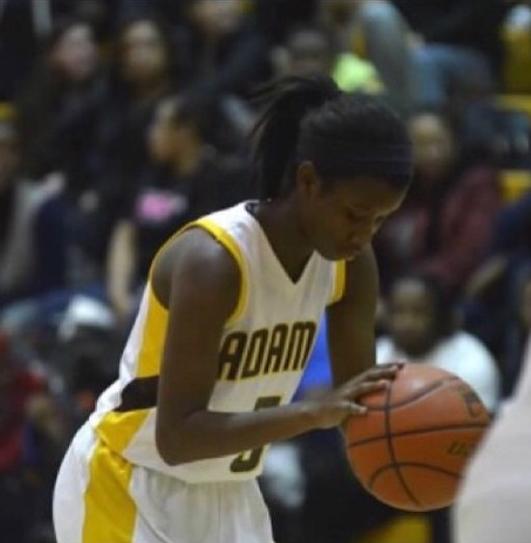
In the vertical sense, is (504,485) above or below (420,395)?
above

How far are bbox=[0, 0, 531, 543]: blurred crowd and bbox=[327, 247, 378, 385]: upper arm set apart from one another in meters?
1.61

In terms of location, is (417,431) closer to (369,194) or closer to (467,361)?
(369,194)

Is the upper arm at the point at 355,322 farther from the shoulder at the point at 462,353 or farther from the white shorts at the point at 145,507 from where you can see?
the shoulder at the point at 462,353

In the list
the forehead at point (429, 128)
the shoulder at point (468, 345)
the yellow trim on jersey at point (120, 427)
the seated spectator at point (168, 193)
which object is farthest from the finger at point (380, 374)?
the forehead at point (429, 128)

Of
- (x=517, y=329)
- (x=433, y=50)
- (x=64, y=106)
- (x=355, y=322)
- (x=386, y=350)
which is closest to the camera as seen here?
(x=355, y=322)

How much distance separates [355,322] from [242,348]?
0.35 metres

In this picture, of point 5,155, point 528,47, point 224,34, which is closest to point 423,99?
point 528,47

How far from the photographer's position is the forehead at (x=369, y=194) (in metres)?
3.66

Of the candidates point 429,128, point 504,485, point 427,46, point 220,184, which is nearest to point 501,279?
point 429,128

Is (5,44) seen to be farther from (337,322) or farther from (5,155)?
(337,322)

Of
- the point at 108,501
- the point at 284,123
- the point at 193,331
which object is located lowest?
the point at 108,501

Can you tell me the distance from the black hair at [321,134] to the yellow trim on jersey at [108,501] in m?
0.62

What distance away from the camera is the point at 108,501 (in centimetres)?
397

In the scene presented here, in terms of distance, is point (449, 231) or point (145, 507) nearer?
point (145, 507)
